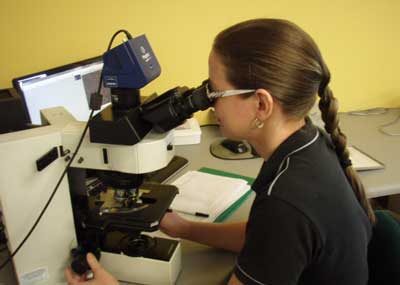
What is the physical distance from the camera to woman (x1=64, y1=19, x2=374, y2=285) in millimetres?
787

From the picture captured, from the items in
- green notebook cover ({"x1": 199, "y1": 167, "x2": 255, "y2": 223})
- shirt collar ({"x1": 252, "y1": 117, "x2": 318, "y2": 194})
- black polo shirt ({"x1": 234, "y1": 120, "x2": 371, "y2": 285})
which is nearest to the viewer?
black polo shirt ({"x1": 234, "y1": 120, "x2": 371, "y2": 285})

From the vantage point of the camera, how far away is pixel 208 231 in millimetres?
1110

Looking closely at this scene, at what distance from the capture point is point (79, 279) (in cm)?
95

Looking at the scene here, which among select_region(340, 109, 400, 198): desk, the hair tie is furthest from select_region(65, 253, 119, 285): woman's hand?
select_region(340, 109, 400, 198): desk

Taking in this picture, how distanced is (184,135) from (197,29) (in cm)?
49

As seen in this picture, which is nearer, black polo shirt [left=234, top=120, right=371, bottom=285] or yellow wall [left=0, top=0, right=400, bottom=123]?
black polo shirt [left=234, top=120, right=371, bottom=285]

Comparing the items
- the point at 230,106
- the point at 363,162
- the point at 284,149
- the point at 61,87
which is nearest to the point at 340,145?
the point at 284,149

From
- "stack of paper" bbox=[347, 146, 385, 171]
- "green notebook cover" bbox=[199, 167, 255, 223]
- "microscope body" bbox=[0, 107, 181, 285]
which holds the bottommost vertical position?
"green notebook cover" bbox=[199, 167, 255, 223]

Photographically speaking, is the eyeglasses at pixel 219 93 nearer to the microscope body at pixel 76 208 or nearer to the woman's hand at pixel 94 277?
the microscope body at pixel 76 208

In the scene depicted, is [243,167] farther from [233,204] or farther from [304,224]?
[304,224]

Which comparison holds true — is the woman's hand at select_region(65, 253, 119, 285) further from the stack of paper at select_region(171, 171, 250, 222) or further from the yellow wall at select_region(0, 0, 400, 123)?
the yellow wall at select_region(0, 0, 400, 123)

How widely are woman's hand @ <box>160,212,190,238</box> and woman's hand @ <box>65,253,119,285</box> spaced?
0.23 meters

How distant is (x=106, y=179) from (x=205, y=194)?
48 cm

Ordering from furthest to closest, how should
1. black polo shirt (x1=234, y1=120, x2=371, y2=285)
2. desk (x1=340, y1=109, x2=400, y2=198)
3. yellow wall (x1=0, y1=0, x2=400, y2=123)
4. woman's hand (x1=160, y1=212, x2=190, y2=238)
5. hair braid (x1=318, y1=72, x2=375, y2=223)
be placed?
yellow wall (x1=0, y1=0, x2=400, y2=123), desk (x1=340, y1=109, x2=400, y2=198), woman's hand (x1=160, y1=212, x2=190, y2=238), hair braid (x1=318, y1=72, x2=375, y2=223), black polo shirt (x1=234, y1=120, x2=371, y2=285)
